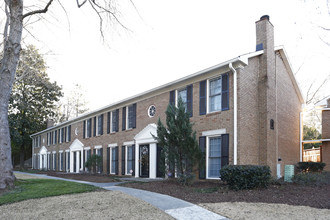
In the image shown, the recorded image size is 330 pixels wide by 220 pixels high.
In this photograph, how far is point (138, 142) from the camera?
1659cm

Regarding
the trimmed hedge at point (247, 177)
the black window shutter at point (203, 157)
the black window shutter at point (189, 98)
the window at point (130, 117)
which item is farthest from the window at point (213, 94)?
the window at point (130, 117)

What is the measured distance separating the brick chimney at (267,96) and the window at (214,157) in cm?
190

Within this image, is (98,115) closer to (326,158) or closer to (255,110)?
(255,110)

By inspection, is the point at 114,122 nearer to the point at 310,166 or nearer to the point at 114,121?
the point at 114,121

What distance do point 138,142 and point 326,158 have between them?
10.7 metres

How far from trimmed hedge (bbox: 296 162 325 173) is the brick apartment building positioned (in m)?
0.59

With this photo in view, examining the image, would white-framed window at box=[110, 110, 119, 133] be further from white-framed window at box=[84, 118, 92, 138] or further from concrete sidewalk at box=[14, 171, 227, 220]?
concrete sidewalk at box=[14, 171, 227, 220]

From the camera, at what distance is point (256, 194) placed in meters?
8.96

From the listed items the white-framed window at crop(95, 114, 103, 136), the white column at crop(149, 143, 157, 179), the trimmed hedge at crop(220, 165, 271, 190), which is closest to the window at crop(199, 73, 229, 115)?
the trimmed hedge at crop(220, 165, 271, 190)

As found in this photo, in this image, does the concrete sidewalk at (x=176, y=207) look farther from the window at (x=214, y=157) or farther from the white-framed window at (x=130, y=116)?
the white-framed window at (x=130, y=116)

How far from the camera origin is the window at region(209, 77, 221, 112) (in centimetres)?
1253

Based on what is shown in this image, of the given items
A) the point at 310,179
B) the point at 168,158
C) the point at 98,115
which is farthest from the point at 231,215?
the point at 98,115

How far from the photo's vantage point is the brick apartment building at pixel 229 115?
11.8m

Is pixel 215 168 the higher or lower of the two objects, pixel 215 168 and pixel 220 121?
the lower
